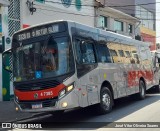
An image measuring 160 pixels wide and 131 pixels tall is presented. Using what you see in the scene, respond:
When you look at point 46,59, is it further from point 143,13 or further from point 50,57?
point 143,13

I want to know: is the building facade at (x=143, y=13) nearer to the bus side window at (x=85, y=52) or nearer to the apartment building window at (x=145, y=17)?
the apartment building window at (x=145, y=17)

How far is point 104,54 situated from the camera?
1275cm

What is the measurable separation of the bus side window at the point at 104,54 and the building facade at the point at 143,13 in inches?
1022

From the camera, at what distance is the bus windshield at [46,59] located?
10352mm

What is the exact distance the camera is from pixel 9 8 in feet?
61.1

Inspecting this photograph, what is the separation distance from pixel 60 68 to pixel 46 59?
52cm

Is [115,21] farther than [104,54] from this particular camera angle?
Yes

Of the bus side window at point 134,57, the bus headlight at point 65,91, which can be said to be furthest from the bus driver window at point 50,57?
the bus side window at point 134,57

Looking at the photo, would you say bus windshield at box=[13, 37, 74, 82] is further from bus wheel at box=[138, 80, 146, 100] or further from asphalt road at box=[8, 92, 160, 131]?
bus wheel at box=[138, 80, 146, 100]

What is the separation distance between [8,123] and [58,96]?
1987 millimetres

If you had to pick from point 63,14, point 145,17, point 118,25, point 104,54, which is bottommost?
point 104,54

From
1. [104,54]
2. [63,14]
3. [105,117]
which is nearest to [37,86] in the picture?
[105,117]

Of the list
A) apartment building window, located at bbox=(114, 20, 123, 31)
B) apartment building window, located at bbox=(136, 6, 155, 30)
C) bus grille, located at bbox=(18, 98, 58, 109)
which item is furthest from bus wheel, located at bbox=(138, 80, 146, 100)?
apartment building window, located at bbox=(136, 6, 155, 30)

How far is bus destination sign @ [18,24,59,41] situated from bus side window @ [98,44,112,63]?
2276 mm
